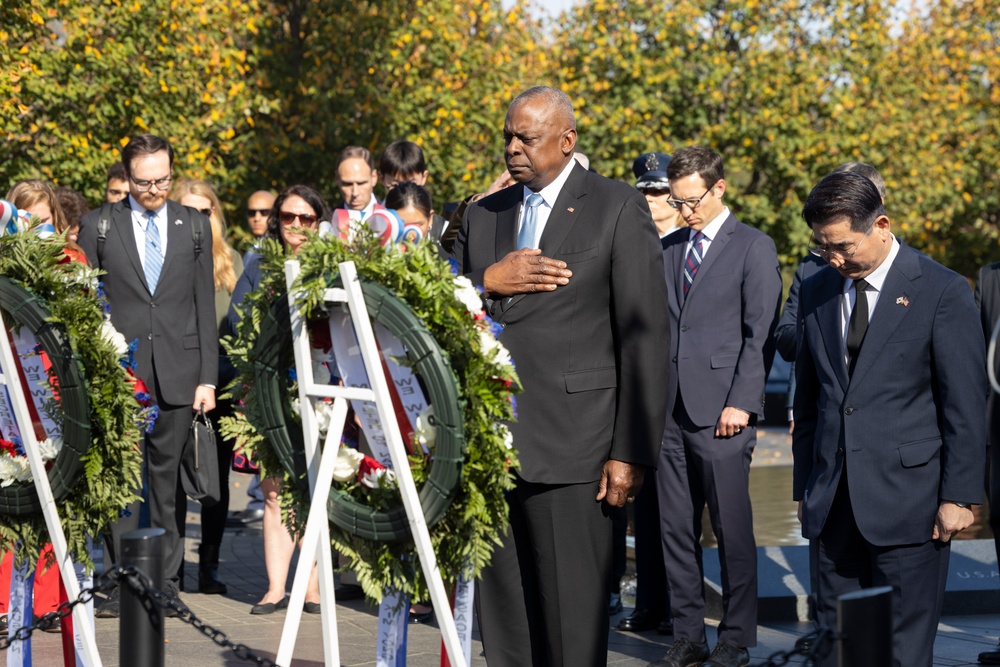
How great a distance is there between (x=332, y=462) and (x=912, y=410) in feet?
6.67

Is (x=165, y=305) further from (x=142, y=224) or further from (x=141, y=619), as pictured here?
(x=141, y=619)

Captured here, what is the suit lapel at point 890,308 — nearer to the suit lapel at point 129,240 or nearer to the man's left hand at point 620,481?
the man's left hand at point 620,481

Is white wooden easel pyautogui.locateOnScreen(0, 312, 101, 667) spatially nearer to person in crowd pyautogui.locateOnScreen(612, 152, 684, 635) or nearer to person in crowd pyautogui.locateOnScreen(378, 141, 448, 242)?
person in crowd pyautogui.locateOnScreen(612, 152, 684, 635)

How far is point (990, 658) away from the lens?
622cm

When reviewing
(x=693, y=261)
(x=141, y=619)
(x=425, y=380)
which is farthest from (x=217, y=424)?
(x=425, y=380)

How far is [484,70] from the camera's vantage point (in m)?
19.1

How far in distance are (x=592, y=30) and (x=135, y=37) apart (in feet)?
34.4

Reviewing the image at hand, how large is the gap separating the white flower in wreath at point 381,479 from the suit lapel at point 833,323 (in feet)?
5.49

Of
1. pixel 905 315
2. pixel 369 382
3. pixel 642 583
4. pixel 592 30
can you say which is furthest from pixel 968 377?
pixel 592 30

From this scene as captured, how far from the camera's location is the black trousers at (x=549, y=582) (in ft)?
15.3

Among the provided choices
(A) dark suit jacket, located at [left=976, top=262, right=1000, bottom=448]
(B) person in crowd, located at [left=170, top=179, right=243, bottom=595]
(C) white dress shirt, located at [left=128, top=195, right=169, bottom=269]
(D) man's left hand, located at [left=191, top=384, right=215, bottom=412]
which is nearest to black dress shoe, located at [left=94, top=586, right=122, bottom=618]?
(B) person in crowd, located at [left=170, top=179, right=243, bottom=595]

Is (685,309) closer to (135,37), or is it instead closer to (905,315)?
(905,315)

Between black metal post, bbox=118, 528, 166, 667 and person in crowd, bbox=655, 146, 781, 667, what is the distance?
284cm

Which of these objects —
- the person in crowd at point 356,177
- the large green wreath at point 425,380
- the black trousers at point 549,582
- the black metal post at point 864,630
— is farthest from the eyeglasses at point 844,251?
the person in crowd at point 356,177
